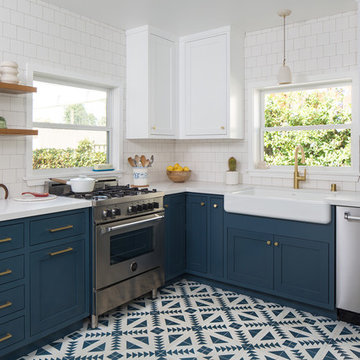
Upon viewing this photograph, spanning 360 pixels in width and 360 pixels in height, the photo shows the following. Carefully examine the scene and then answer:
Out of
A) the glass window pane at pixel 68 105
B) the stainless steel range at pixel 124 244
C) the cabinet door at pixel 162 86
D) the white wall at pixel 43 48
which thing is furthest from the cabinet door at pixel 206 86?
the stainless steel range at pixel 124 244

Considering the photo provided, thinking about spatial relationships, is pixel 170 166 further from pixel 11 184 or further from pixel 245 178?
pixel 11 184

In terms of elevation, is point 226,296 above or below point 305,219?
below

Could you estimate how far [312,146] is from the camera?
398 cm

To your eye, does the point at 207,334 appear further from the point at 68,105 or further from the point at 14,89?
the point at 68,105

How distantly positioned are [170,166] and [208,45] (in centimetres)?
140

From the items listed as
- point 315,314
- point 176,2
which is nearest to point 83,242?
point 315,314

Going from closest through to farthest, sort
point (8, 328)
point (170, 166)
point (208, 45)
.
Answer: point (8, 328), point (208, 45), point (170, 166)

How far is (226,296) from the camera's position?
3.60 meters

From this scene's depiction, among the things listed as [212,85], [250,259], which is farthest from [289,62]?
[250,259]

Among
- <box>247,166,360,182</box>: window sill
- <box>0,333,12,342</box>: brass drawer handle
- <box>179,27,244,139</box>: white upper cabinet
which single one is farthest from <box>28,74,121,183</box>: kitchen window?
<box>247,166,360,182</box>: window sill

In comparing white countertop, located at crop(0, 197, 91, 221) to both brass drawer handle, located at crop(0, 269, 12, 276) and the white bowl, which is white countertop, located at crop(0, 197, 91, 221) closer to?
brass drawer handle, located at crop(0, 269, 12, 276)

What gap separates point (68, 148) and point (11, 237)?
1.48m

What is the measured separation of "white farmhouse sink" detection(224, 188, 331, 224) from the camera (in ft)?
10.0

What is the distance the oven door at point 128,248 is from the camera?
2.98 meters
